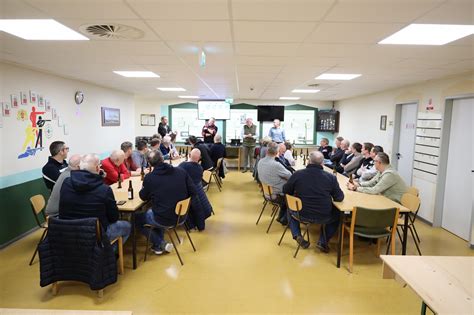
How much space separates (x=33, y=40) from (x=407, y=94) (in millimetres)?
6159

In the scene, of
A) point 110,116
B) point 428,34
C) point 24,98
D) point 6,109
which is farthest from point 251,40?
point 110,116

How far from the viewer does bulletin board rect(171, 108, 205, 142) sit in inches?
433

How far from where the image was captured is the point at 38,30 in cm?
264

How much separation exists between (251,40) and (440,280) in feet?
7.83

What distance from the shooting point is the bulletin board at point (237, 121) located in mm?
10975

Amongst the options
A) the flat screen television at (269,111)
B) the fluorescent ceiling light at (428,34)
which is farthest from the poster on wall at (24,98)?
→ the flat screen television at (269,111)

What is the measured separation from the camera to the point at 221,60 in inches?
150

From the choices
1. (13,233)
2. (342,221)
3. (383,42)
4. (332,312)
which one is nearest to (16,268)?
(13,233)

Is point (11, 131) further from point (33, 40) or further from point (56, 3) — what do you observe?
point (56, 3)

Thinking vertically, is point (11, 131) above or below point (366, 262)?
above

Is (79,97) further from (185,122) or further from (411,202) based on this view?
(411,202)

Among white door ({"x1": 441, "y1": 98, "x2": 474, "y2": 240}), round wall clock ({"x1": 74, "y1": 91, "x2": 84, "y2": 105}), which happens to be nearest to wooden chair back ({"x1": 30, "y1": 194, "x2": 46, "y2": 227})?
round wall clock ({"x1": 74, "y1": 91, "x2": 84, "y2": 105})

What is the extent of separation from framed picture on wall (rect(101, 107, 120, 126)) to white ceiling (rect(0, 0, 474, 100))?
1.94m

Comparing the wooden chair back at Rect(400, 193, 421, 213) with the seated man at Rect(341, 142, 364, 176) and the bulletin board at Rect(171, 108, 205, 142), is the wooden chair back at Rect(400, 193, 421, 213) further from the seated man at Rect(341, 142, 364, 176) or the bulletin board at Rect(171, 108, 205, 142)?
the bulletin board at Rect(171, 108, 205, 142)
